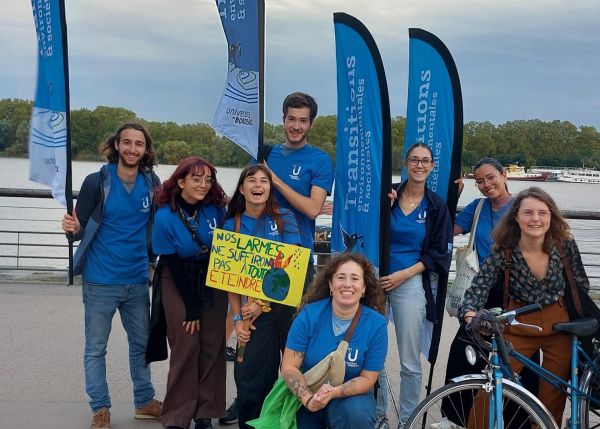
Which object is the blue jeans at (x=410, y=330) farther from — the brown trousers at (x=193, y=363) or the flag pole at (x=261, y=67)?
the flag pole at (x=261, y=67)

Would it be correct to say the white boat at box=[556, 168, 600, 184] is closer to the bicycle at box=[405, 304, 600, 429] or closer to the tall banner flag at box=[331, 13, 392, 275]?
the tall banner flag at box=[331, 13, 392, 275]

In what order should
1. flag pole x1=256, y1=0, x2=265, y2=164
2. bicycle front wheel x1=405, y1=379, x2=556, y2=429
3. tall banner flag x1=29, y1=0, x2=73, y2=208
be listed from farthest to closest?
flag pole x1=256, y1=0, x2=265, y2=164 < tall banner flag x1=29, y1=0, x2=73, y2=208 < bicycle front wheel x1=405, y1=379, x2=556, y2=429

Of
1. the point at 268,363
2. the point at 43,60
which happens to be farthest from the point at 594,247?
the point at 43,60

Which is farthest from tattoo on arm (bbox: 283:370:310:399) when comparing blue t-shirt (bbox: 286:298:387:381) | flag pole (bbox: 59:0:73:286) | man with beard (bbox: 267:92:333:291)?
flag pole (bbox: 59:0:73:286)

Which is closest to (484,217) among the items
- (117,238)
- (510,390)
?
(510,390)

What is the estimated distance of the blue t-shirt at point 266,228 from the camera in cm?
428

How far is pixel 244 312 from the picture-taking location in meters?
4.29

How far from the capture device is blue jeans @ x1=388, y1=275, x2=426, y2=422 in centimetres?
443

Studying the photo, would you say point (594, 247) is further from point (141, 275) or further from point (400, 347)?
point (141, 275)

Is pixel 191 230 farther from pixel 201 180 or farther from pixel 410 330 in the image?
pixel 410 330

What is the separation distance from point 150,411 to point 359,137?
2.27 m

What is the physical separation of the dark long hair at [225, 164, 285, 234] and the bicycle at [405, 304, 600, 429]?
4.40 ft

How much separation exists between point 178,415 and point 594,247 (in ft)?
25.6

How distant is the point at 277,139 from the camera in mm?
6883
